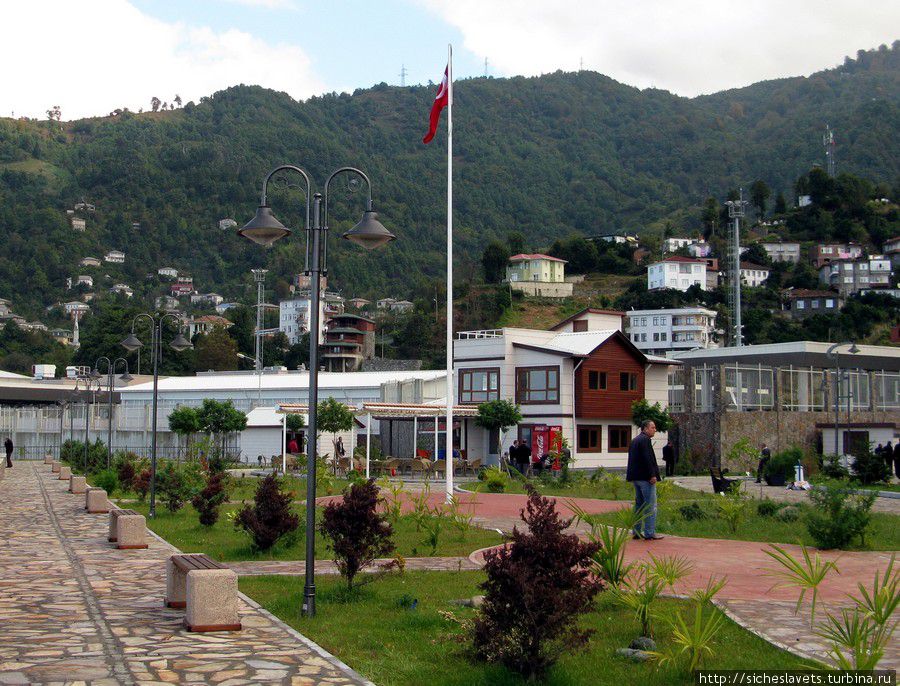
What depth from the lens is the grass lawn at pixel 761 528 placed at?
14.0 m

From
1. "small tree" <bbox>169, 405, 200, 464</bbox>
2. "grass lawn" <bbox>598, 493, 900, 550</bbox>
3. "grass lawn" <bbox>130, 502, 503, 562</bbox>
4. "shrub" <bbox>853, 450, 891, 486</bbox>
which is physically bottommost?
"grass lawn" <bbox>130, 502, 503, 562</bbox>

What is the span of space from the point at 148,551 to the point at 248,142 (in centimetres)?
19313

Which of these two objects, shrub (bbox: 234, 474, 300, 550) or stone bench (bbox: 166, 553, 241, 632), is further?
shrub (bbox: 234, 474, 300, 550)

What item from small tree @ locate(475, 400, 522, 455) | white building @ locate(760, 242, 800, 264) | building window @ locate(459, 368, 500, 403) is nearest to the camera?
small tree @ locate(475, 400, 522, 455)

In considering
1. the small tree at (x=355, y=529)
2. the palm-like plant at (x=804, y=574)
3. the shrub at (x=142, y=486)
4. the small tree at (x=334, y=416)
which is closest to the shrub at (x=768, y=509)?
the palm-like plant at (x=804, y=574)

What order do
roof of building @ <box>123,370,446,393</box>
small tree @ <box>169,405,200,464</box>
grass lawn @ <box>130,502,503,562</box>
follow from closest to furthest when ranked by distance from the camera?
grass lawn @ <box>130,502,503,562</box> < small tree @ <box>169,405,200,464</box> < roof of building @ <box>123,370,446,393</box>

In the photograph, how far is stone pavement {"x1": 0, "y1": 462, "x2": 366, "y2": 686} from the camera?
689cm

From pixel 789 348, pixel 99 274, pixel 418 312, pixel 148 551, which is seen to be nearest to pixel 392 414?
pixel 789 348

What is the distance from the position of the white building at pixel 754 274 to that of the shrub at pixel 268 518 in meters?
116

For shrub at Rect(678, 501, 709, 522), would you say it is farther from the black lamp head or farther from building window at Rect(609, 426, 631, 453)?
building window at Rect(609, 426, 631, 453)

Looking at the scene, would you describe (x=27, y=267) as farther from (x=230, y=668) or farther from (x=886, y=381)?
(x=230, y=668)

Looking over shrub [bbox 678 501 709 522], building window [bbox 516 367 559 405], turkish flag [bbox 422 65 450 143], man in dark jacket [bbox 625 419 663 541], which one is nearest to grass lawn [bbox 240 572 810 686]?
man in dark jacket [bbox 625 419 663 541]

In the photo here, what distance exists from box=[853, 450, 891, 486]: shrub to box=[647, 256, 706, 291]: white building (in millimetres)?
96631

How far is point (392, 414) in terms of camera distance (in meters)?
36.4
